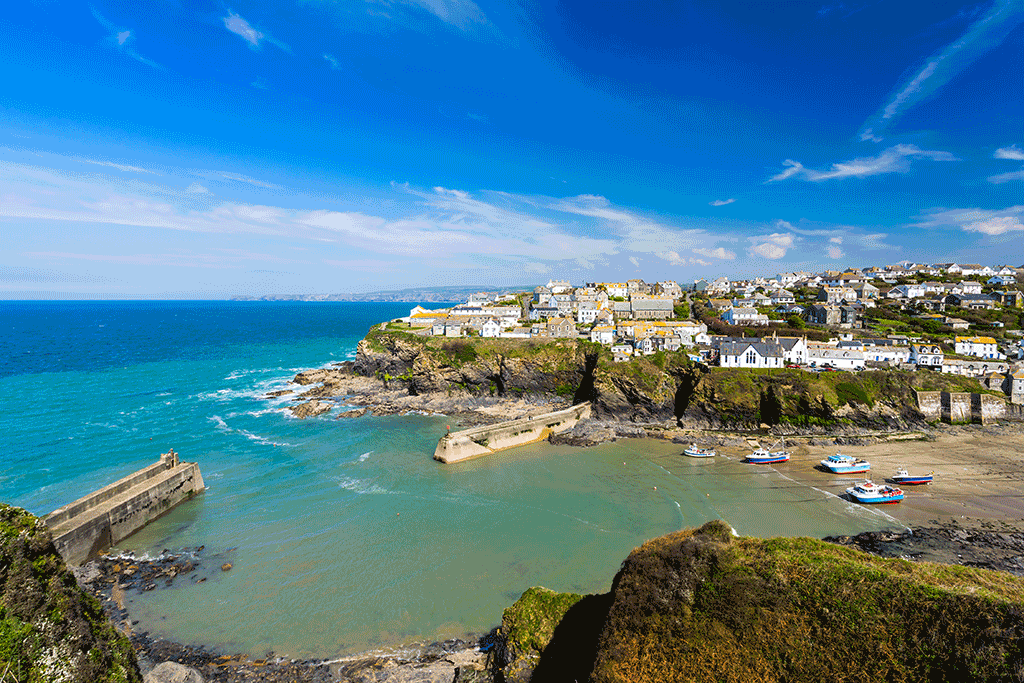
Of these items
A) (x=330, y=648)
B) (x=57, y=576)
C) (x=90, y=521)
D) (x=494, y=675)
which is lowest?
(x=330, y=648)

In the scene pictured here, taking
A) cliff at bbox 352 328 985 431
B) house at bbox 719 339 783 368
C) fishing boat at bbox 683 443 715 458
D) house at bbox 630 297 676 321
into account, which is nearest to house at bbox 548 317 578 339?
cliff at bbox 352 328 985 431

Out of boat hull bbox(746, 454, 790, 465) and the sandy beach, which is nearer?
the sandy beach

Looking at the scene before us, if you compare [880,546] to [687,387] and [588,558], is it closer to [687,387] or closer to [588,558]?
[588,558]

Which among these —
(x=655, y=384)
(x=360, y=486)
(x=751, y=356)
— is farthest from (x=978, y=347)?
(x=360, y=486)

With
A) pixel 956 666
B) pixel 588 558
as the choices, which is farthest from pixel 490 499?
pixel 956 666

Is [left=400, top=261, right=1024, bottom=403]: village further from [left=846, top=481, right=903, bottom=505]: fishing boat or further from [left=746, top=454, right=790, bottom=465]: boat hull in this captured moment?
[left=846, top=481, right=903, bottom=505]: fishing boat

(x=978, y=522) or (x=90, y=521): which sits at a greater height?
(x=90, y=521)

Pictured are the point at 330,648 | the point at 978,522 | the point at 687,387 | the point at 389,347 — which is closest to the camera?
the point at 330,648

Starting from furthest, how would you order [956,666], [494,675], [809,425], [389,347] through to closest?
1. [389,347]
2. [809,425]
3. [494,675]
4. [956,666]
